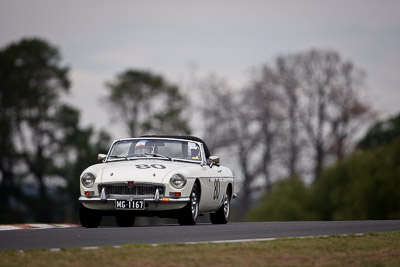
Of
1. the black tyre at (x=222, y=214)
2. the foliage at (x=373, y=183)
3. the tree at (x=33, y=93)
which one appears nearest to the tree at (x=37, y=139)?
the tree at (x=33, y=93)

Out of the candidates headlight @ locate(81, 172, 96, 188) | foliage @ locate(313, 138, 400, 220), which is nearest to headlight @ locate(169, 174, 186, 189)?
headlight @ locate(81, 172, 96, 188)

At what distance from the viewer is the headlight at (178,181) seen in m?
16.0

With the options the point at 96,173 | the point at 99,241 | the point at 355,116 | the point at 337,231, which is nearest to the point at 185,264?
the point at 99,241

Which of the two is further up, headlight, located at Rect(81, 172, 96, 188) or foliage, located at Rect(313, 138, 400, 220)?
foliage, located at Rect(313, 138, 400, 220)

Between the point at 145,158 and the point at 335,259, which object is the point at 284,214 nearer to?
the point at 145,158

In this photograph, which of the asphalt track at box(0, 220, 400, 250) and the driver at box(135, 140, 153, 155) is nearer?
the asphalt track at box(0, 220, 400, 250)

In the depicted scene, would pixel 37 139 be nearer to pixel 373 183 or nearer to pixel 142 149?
pixel 373 183

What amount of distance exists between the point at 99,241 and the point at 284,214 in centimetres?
4750

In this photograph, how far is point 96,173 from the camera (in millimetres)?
16266

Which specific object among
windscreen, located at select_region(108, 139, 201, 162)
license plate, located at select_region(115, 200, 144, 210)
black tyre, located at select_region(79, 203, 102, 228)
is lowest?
black tyre, located at select_region(79, 203, 102, 228)

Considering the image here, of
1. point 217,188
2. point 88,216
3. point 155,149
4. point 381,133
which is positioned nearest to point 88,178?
point 88,216

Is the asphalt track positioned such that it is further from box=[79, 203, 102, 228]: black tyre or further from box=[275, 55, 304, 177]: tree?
box=[275, 55, 304, 177]: tree

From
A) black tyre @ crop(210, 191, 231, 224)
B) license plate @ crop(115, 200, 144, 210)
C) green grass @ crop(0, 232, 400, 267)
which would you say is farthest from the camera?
black tyre @ crop(210, 191, 231, 224)

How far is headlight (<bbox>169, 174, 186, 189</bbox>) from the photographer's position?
52.5 feet
